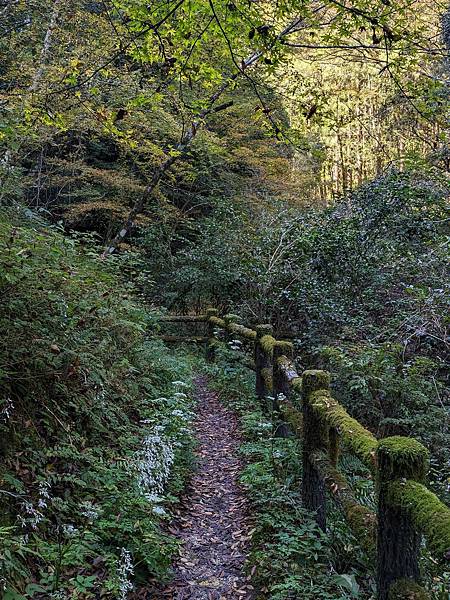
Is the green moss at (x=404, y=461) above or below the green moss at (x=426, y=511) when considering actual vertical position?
above

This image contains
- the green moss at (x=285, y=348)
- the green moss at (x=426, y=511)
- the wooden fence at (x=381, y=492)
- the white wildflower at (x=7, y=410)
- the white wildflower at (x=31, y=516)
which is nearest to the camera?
the green moss at (x=426, y=511)

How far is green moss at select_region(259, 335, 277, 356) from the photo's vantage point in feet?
21.5

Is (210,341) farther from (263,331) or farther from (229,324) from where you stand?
(263,331)

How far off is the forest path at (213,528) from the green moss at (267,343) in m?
1.17

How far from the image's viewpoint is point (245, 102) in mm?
16656

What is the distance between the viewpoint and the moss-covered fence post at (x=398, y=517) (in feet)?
7.69

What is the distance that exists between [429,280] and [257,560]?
5880 millimetres

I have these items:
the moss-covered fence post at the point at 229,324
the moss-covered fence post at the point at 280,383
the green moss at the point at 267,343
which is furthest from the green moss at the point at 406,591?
the moss-covered fence post at the point at 229,324

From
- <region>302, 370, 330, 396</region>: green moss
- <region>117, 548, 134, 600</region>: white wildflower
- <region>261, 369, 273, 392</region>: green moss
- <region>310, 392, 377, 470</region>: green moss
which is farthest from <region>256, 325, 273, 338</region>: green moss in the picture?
<region>117, 548, 134, 600</region>: white wildflower

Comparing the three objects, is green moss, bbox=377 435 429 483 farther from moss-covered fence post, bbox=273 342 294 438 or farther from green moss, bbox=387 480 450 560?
moss-covered fence post, bbox=273 342 294 438

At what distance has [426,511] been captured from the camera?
2.07m

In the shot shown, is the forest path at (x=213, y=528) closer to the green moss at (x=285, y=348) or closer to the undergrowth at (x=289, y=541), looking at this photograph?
the undergrowth at (x=289, y=541)

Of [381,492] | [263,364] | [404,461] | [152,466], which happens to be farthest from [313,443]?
[263,364]

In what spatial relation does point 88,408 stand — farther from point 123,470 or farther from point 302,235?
point 302,235
